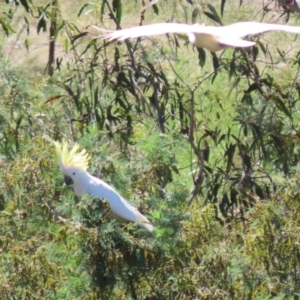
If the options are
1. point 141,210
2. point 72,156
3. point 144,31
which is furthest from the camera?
point 72,156

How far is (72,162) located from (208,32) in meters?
0.63

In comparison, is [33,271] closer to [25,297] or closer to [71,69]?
[25,297]

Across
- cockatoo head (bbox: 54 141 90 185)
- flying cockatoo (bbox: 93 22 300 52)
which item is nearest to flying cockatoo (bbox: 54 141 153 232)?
cockatoo head (bbox: 54 141 90 185)

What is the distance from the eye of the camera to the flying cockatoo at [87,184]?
2.74 metres

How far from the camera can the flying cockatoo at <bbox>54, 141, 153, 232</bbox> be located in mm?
2738

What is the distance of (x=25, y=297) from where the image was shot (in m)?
2.79

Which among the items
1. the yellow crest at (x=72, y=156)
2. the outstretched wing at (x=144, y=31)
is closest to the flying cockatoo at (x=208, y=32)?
the outstretched wing at (x=144, y=31)

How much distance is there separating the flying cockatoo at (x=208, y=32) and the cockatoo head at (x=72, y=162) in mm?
423

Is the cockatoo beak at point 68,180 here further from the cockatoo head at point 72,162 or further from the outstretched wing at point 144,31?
the outstretched wing at point 144,31

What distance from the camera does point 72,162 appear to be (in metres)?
2.93

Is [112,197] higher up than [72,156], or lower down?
lower down

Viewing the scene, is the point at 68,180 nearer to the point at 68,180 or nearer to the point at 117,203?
the point at 68,180

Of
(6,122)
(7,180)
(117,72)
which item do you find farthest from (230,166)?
(7,180)

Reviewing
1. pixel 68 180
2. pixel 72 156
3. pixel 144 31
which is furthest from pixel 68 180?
pixel 144 31
